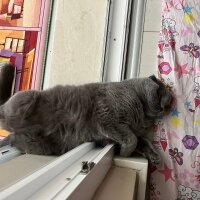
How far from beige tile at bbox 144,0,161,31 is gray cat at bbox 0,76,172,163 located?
39 cm

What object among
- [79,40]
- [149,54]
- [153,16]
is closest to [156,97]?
[149,54]

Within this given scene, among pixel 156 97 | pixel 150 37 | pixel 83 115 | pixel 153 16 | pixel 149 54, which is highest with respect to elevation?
pixel 153 16

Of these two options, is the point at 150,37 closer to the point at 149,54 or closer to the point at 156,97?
the point at 149,54

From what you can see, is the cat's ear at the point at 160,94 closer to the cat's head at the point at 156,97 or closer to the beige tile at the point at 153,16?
the cat's head at the point at 156,97

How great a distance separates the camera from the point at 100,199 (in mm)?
844

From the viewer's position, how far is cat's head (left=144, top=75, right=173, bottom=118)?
141 centimetres

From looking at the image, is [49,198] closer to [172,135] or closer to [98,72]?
[172,135]

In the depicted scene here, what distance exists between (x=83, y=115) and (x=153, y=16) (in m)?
0.82

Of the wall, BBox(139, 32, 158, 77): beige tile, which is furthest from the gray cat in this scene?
the wall

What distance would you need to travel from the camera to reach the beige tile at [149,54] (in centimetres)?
164

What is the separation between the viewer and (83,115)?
1.23m

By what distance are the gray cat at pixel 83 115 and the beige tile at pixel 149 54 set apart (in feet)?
0.65

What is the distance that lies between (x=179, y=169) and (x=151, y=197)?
0.70 feet

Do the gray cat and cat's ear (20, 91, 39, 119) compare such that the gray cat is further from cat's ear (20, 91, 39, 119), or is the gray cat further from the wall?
the wall
